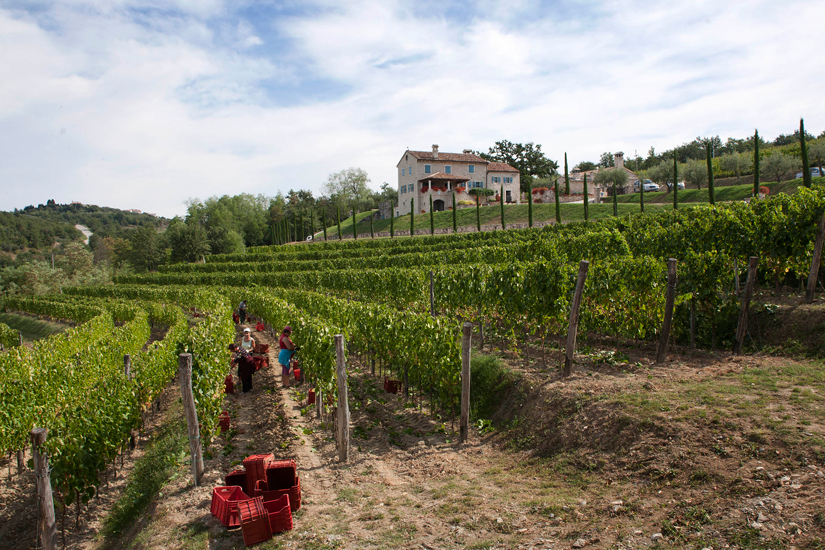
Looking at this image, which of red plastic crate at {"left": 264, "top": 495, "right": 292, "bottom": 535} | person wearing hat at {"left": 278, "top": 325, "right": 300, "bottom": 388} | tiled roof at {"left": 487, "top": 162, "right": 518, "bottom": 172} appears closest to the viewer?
red plastic crate at {"left": 264, "top": 495, "right": 292, "bottom": 535}

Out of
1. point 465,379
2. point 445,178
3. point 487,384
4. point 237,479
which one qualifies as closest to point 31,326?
point 237,479

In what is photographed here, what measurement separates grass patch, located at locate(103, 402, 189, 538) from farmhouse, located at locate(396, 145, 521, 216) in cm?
5723

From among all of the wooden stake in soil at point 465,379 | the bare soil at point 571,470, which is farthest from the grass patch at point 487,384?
the wooden stake in soil at point 465,379

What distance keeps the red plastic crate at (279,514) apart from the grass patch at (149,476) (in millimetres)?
2700

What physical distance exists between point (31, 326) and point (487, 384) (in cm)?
4147

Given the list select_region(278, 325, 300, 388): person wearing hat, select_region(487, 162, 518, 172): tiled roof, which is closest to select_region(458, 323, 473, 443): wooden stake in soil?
select_region(278, 325, 300, 388): person wearing hat

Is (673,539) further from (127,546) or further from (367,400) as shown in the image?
(367,400)

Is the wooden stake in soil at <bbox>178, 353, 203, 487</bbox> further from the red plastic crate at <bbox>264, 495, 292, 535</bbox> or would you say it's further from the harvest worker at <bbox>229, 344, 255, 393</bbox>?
the harvest worker at <bbox>229, 344, 255, 393</bbox>

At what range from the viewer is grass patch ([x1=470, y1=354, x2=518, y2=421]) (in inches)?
364

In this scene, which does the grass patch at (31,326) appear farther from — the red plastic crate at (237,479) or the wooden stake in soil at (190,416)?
the red plastic crate at (237,479)

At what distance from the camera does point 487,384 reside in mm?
9664

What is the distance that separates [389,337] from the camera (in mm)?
10758

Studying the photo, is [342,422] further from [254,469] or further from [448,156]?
[448,156]

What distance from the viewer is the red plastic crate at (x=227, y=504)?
18.2 ft
